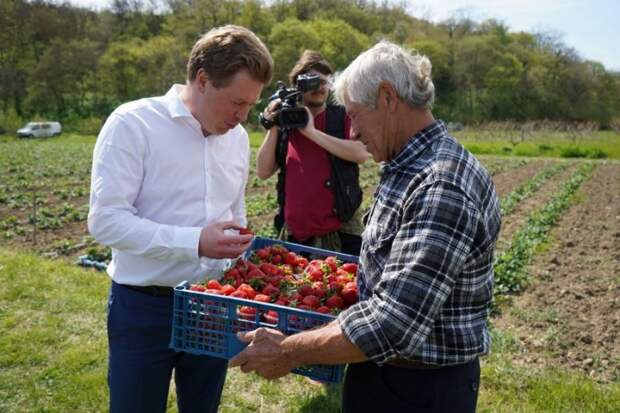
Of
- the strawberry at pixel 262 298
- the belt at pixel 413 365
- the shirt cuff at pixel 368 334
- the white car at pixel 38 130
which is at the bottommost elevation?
the white car at pixel 38 130

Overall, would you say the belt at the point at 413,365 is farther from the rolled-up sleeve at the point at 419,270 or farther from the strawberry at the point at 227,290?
the strawberry at the point at 227,290

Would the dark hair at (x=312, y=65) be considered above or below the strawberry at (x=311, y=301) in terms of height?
above

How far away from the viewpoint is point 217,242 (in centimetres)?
220

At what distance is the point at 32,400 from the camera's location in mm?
3684

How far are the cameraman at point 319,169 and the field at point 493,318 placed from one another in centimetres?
117

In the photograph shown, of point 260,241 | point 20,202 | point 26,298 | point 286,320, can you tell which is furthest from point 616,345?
point 20,202

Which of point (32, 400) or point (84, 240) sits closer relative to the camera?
point (32, 400)

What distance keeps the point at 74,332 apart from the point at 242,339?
11.2ft

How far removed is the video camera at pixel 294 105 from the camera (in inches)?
141

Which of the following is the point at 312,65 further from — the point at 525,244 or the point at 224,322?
the point at 525,244

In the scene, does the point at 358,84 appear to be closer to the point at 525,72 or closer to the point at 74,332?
the point at 74,332

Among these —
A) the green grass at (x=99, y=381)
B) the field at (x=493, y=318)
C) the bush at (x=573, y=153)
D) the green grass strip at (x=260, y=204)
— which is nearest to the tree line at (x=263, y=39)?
the bush at (x=573, y=153)

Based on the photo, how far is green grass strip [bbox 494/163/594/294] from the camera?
6.84 meters

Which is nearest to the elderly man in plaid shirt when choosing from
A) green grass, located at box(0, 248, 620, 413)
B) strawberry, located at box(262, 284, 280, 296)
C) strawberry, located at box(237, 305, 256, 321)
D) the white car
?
strawberry, located at box(237, 305, 256, 321)
